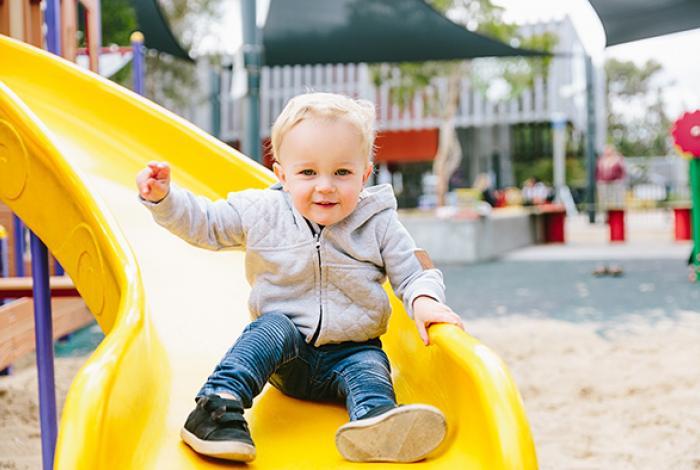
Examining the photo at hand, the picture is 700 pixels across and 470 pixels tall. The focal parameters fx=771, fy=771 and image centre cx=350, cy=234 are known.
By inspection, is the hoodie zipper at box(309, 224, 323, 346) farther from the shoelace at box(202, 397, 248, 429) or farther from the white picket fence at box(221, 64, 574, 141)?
the white picket fence at box(221, 64, 574, 141)

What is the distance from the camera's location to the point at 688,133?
189 inches

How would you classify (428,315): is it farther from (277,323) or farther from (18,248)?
(18,248)

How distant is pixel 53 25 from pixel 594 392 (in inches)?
97.6

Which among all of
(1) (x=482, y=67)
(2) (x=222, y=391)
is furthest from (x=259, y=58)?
(1) (x=482, y=67)

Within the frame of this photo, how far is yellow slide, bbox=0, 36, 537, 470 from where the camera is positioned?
1.11 metres

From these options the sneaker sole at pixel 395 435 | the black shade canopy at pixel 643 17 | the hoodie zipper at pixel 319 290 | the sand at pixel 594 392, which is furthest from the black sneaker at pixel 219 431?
the black shade canopy at pixel 643 17

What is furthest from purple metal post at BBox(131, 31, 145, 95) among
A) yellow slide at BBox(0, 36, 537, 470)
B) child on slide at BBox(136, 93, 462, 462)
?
child on slide at BBox(136, 93, 462, 462)

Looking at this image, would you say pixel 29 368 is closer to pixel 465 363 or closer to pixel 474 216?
pixel 465 363

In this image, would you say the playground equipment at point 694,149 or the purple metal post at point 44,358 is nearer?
the purple metal post at point 44,358

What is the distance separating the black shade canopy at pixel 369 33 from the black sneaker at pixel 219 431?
5.57 m

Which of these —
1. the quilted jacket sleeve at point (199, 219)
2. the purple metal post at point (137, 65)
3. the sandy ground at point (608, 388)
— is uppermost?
the purple metal post at point (137, 65)

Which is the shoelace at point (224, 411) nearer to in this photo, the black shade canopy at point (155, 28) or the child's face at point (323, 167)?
the child's face at point (323, 167)

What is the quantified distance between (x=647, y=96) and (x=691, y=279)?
31.4 metres

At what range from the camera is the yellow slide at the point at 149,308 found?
3.64 ft
